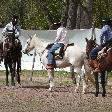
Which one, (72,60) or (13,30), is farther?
(13,30)

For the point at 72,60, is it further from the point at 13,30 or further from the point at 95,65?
the point at 13,30

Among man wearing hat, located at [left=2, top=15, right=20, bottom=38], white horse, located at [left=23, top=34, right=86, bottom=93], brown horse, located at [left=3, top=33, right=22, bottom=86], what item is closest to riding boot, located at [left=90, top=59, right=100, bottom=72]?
white horse, located at [left=23, top=34, right=86, bottom=93]

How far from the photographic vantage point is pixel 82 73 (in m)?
20.8

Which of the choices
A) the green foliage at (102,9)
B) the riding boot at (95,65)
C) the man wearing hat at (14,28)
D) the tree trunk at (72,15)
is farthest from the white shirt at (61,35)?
the green foliage at (102,9)

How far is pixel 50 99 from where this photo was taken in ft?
59.5

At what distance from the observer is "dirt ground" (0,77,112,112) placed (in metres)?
15.7

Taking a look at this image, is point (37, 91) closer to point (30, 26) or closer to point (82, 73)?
point (82, 73)

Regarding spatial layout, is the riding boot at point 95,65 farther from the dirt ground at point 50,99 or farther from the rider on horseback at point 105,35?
the dirt ground at point 50,99

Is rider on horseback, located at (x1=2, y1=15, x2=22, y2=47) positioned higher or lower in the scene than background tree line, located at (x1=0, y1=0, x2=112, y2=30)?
lower

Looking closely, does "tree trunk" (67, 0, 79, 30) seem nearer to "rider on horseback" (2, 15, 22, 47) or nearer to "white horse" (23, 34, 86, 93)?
"rider on horseback" (2, 15, 22, 47)

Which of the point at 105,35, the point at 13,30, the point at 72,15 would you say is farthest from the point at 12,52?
the point at 72,15

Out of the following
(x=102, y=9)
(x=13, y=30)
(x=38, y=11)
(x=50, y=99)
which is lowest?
(x=50, y=99)

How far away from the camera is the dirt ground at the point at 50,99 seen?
51.5 ft

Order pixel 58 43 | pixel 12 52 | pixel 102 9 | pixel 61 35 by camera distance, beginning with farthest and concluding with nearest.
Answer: pixel 102 9
pixel 12 52
pixel 58 43
pixel 61 35
